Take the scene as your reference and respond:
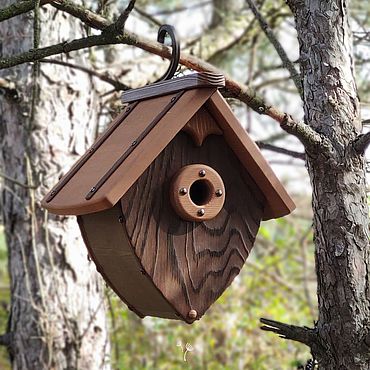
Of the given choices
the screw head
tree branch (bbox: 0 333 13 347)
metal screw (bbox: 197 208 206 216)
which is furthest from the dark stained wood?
tree branch (bbox: 0 333 13 347)

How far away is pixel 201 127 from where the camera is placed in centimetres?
146

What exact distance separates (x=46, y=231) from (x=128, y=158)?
56.8 inches

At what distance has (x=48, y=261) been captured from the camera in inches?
107

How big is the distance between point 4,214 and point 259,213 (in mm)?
1567

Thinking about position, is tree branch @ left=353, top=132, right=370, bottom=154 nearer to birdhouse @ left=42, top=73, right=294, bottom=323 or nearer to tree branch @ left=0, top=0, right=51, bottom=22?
birdhouse @ left=42, top=73, right=294, bottom=323

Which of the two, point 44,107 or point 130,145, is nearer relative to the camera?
point 130,145

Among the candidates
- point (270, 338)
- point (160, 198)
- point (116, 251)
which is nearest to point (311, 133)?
point (160, 198)

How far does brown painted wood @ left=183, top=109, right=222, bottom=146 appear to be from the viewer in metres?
1.45

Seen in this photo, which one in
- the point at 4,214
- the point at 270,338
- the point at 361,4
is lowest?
the point at 270,338

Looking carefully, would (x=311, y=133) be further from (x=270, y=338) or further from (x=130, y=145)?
(x=270, y=338)

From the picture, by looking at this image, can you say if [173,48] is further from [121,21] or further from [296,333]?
[296,333]

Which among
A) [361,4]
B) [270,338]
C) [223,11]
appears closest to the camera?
[361,4]

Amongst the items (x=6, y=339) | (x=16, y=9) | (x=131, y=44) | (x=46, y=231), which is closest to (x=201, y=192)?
(x=131, y=44)

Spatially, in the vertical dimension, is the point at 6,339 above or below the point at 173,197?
below
